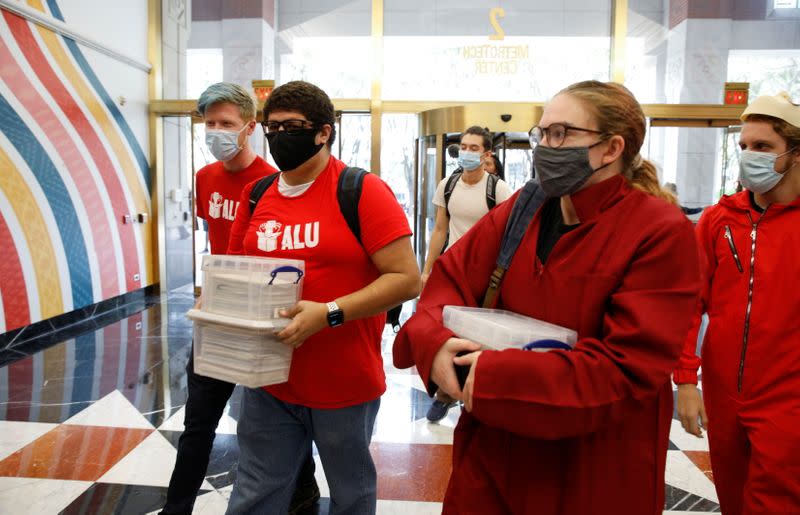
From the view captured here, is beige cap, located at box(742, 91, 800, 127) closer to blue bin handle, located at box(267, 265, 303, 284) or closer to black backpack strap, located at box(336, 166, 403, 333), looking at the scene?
black backpack strap, located at box(336, 166, 403, 333)

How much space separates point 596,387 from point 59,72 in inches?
245

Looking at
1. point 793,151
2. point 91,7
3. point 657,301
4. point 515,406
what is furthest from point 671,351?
point 91,7

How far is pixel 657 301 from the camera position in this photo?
945 mm

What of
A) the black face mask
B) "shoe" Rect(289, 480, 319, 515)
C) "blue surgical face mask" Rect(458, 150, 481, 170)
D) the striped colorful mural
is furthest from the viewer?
the striped colorful mural

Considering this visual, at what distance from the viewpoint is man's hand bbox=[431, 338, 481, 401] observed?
99 cm

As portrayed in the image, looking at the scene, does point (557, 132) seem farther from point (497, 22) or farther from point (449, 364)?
point (497, 22)

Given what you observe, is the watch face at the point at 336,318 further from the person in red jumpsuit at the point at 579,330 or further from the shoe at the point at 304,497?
the shoe at the point at 304,497

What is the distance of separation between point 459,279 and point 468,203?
92.4 inches

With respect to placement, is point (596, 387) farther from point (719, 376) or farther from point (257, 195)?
point (257, 195)

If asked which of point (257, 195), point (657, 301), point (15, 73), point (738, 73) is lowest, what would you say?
point (657, 301)

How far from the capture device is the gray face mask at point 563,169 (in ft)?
3.63

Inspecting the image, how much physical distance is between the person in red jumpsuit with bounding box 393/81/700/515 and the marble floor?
139 cm

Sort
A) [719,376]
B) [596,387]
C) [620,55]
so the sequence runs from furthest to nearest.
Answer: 1. [620,55]
2. [719,376]
3. [596,387]

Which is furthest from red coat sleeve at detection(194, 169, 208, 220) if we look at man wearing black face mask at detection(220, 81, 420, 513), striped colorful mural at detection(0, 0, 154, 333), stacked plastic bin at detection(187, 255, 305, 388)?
striped colorful mural at detection(0, 0, 154, 333)
